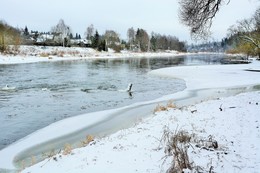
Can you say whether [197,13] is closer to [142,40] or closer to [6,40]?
[6,40]

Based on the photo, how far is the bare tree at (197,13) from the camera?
15.4m

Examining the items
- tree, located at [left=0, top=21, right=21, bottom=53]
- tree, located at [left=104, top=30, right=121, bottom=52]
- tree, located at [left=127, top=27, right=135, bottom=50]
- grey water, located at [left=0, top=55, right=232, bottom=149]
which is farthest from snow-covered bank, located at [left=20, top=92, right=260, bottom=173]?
tree, located at [left=127, top=27, right=135, bottom=50]

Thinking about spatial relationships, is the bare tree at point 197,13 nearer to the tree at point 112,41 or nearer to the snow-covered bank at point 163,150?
the snow-covered bank at point 163,150

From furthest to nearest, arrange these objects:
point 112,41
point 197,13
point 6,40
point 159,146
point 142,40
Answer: point 142,40, point 112,41, point 6,40, point 197,13, point 159,146

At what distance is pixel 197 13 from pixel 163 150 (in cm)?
1042

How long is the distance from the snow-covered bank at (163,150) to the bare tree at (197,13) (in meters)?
6.94

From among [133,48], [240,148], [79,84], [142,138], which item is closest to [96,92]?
[79,84]

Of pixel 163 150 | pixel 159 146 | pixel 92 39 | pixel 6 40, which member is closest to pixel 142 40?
pixel 92 39

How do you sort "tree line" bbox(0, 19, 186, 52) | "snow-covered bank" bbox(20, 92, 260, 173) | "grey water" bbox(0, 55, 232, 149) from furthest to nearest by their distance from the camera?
"tree line" bbox(0, 19, 186, 52) < "grey water" bbox(0, 55, 232, 149) < "snow-covered bank" bbox(20, 92, 260, 173)

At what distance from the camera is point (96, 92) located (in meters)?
21.2

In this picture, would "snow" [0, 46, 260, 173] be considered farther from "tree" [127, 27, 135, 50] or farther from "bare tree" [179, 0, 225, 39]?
"tree" [127, 27, 135, 50]

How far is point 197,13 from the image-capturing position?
15.7 m

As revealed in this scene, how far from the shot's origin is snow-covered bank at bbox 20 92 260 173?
626 centimetres

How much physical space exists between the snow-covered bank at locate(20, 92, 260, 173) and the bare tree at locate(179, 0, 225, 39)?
6.94 meters
